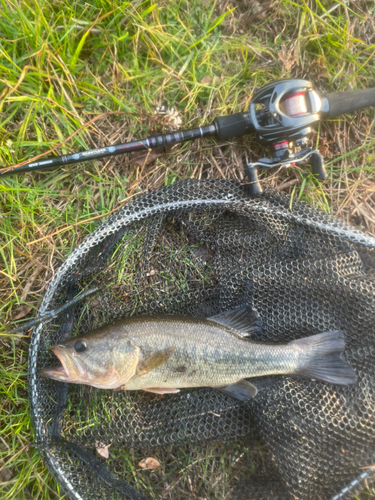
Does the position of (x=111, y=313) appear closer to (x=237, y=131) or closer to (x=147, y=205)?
(x=147, y=205)

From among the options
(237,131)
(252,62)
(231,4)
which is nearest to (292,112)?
(237,131)

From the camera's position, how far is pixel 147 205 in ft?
8.20

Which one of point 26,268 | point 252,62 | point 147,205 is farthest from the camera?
point 252,62

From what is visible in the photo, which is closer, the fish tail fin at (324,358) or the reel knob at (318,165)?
the fish tail fin at (324,358)

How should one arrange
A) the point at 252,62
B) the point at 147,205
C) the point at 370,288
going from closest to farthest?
the point at 370,288
the point at 147,205
the point at 252,62

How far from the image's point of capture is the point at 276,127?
246 centimetres

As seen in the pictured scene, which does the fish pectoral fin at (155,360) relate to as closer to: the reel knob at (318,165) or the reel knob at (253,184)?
the reel knob at (253,184)

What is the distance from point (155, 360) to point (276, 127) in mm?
1911

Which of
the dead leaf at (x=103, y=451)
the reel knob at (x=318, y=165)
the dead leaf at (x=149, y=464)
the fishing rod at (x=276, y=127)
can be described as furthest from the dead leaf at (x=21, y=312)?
the reel knob at (x=318, y=165)

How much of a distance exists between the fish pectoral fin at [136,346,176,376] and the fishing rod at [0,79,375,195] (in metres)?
1.32

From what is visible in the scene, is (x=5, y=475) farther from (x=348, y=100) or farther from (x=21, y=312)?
(x=348, y=100)

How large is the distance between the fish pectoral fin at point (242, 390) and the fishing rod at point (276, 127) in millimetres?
1420

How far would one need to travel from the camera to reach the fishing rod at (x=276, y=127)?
2438 millimetres

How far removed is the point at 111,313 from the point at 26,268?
877 millimetres
